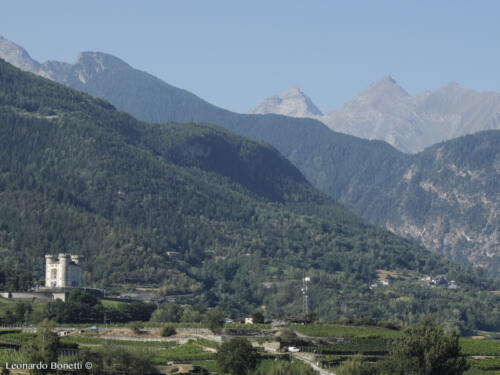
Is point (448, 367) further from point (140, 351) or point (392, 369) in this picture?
point (140, 351)

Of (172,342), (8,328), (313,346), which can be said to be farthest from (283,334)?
(8,328)

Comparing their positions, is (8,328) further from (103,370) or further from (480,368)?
(480,368)

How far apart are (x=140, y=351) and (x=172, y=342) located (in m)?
34.8

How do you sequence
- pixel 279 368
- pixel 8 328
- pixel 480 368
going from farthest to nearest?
pixel 8 328
pixel 480 368
pixel 279 368

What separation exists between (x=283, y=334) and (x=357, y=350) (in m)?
11.6

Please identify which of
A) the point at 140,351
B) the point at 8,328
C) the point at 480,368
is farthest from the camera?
the point at 8,328

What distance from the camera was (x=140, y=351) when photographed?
159250 mm

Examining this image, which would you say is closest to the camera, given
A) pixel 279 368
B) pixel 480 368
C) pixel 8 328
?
pixel 279 368

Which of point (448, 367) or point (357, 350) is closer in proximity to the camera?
point (448, 367)

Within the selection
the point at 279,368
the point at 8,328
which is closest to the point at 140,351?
the point at 279,368

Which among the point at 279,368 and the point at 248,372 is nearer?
the point at 279,368

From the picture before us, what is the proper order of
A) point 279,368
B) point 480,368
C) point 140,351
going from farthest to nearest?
point 480,368, point 140,351, point 279,368

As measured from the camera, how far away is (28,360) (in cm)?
15412

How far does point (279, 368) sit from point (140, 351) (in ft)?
68.1
